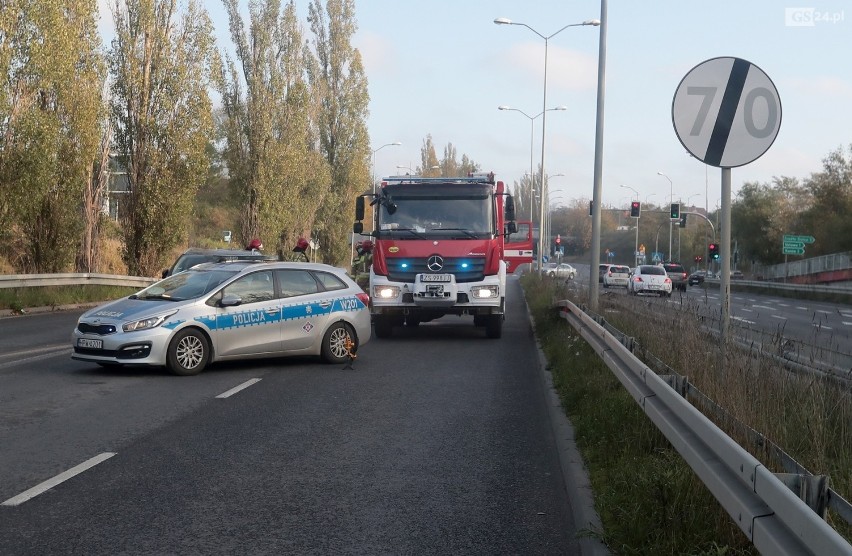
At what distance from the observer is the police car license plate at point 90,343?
12648 millimetres

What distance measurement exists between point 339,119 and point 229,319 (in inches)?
1850

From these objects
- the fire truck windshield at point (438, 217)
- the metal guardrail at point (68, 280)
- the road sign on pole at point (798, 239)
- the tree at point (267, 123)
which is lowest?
the metal guardrail at point (68, 280)

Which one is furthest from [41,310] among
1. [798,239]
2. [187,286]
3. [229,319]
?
[798,239]

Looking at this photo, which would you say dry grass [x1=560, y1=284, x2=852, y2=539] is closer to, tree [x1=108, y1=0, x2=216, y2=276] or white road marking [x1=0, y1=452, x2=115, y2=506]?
white road marking [x1=0, y1=452, x2=115, y2=506]

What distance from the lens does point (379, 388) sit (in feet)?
41.2

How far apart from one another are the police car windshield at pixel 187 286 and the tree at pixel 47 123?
48.8 feet

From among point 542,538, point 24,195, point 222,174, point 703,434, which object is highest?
point 222,174

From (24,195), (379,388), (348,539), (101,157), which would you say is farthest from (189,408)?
(101,157)

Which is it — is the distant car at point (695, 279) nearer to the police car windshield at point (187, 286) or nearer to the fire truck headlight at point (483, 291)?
the fire truck headlight at point (483, 291)

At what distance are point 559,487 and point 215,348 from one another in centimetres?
725

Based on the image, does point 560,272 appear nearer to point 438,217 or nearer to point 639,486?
point 438,217

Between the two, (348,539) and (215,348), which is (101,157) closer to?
(215,348)

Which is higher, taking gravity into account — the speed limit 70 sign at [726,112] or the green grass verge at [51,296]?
the speed limit 70 sign at [726,112]

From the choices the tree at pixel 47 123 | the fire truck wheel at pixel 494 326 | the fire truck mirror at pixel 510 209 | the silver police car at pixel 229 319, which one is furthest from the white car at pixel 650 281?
the silver police car at pixel 229 319
